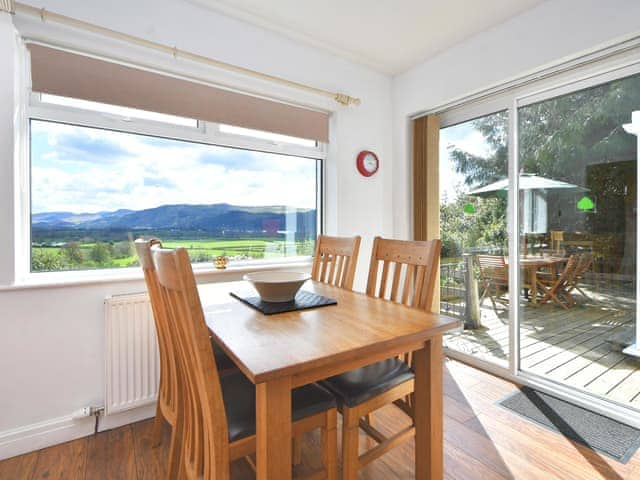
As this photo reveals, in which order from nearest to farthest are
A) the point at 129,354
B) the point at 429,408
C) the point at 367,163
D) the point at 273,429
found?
the point at 273,429
the point at 429,408
the point at 129,354
the point at 367,163

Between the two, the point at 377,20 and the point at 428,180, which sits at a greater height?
the point at 377,20

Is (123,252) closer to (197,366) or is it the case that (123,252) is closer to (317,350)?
(197,366)

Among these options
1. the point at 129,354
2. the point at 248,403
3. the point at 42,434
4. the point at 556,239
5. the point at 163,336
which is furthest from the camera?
the point at 556,239

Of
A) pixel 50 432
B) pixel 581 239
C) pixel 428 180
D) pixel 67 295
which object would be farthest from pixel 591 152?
pixel 50 432

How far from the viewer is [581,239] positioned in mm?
2117

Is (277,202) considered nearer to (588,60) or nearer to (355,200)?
(355,200)

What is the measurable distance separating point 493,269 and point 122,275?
2.66 meters

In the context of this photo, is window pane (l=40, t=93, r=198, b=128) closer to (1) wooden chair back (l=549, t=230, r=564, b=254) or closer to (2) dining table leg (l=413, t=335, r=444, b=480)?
(2) dining table leg (l=413, t=335, r=444, b=480)

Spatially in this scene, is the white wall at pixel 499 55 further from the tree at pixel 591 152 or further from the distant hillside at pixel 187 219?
the distant hillside at pixel 187 219

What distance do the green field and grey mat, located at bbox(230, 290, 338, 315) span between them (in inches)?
33.4

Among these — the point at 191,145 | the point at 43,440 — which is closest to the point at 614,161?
the point at 191,145

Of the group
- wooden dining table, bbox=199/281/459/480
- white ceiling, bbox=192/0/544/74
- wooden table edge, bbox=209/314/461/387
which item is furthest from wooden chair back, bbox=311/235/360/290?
white ceiling, bbox=192/0/544/74

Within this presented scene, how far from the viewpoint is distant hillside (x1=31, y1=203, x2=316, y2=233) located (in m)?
1.99

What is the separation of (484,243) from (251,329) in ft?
7.10
